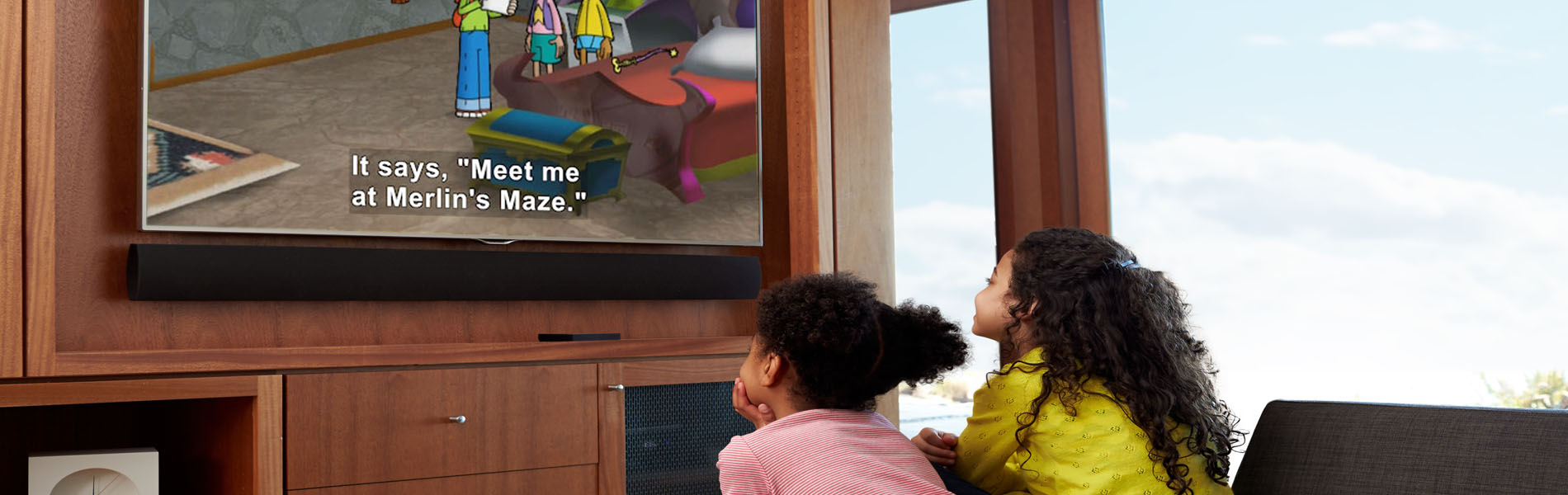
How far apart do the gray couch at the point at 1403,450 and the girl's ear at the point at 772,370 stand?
615mm

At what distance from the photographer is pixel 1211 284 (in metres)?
2.97

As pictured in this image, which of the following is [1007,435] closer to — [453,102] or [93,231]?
[453,102]

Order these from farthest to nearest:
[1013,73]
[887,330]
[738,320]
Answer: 1. [1013,73]
2. [738,320]
3. [887,330]

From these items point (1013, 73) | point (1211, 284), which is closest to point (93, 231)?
point (1013, 73)

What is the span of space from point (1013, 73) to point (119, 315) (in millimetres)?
2147

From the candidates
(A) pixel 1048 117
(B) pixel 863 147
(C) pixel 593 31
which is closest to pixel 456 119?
(C) pixel 593 31

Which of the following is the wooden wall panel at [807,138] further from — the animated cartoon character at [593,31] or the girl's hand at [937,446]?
the girl's hand at [937,446]

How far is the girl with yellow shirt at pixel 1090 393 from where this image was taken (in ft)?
4.73

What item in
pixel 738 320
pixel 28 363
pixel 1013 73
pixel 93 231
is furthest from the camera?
pixel 1013 73

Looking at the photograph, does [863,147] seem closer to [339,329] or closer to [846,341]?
[339,329]

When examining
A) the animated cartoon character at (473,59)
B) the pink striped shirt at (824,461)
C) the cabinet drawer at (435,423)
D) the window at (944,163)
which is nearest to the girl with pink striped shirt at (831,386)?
the pink striped shirt at (824,461)

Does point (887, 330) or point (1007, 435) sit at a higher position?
point (887, 330)

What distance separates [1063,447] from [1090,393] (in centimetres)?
8

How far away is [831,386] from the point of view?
1.47 m
